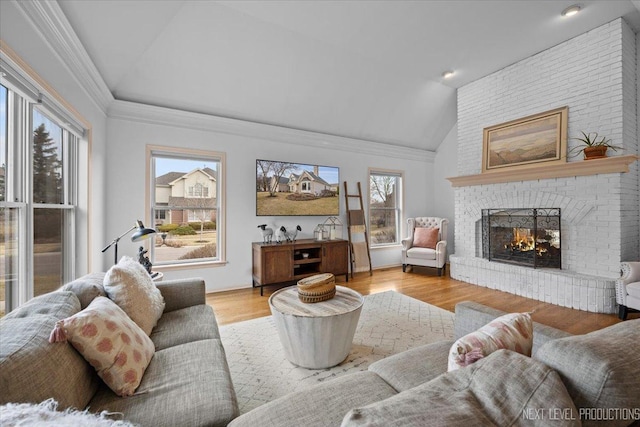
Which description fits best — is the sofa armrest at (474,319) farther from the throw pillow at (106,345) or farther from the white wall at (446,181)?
the white wall at (446,181)

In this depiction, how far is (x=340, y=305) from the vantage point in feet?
7.16

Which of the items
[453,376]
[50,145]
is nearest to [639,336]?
[453,376]

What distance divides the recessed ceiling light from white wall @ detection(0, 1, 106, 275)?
476cm

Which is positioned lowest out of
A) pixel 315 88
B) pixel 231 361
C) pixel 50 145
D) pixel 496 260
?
pixel 231 361

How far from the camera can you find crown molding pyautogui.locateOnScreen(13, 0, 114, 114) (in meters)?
1.73

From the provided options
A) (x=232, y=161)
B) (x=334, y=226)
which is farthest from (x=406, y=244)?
(x=232, y=161)

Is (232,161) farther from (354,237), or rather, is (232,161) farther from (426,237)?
(426,237)

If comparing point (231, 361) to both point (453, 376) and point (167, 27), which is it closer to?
point (453, 376)

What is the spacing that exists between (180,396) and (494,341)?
4.04 feet

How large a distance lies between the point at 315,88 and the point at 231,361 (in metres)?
3.67

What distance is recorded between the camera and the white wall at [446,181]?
229 inches

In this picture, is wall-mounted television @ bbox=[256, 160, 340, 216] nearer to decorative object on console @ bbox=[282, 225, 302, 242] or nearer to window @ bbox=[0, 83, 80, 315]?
decorative object on console @ bbox=[282, 225, 302, 242]

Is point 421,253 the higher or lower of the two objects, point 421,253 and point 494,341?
the lower

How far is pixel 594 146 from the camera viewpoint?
3348mm
